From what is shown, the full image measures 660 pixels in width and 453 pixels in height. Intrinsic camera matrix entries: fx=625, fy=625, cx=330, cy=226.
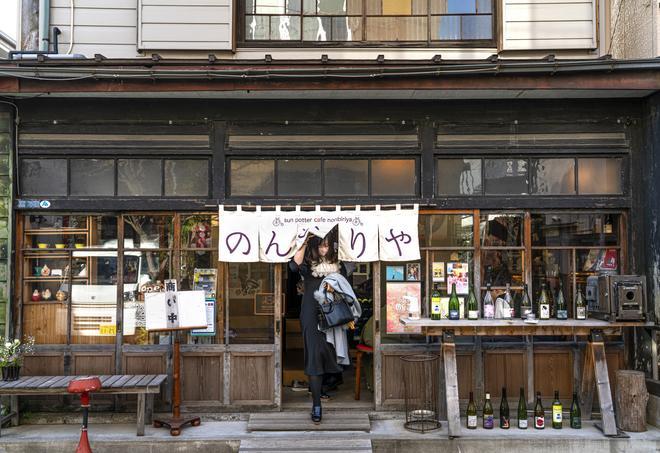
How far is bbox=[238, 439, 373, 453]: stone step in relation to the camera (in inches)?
283

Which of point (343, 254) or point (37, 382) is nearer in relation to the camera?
point (37, 382)

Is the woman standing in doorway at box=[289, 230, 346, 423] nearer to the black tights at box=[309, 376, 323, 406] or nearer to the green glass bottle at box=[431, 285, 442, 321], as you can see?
the black tights at box=[309, 376, 323, 406]

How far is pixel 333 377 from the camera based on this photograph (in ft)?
30.7

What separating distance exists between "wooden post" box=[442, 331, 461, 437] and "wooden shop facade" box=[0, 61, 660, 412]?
0.83 metres

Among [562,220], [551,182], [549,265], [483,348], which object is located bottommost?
[483,348]

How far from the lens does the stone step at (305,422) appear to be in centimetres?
770

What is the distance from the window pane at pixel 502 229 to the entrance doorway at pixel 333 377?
6.24ft

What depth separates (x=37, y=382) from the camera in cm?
769

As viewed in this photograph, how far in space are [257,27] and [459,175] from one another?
11.6 ft

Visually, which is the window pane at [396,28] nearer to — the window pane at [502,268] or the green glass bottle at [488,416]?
the window pane at [502,268]

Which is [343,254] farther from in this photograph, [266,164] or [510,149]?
[510,149]

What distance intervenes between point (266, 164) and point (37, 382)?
3.98m

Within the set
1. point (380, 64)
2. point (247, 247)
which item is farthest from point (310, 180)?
point (380, 64)

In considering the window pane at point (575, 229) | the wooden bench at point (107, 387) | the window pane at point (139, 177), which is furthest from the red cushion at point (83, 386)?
the window pane at point (575, 229)
